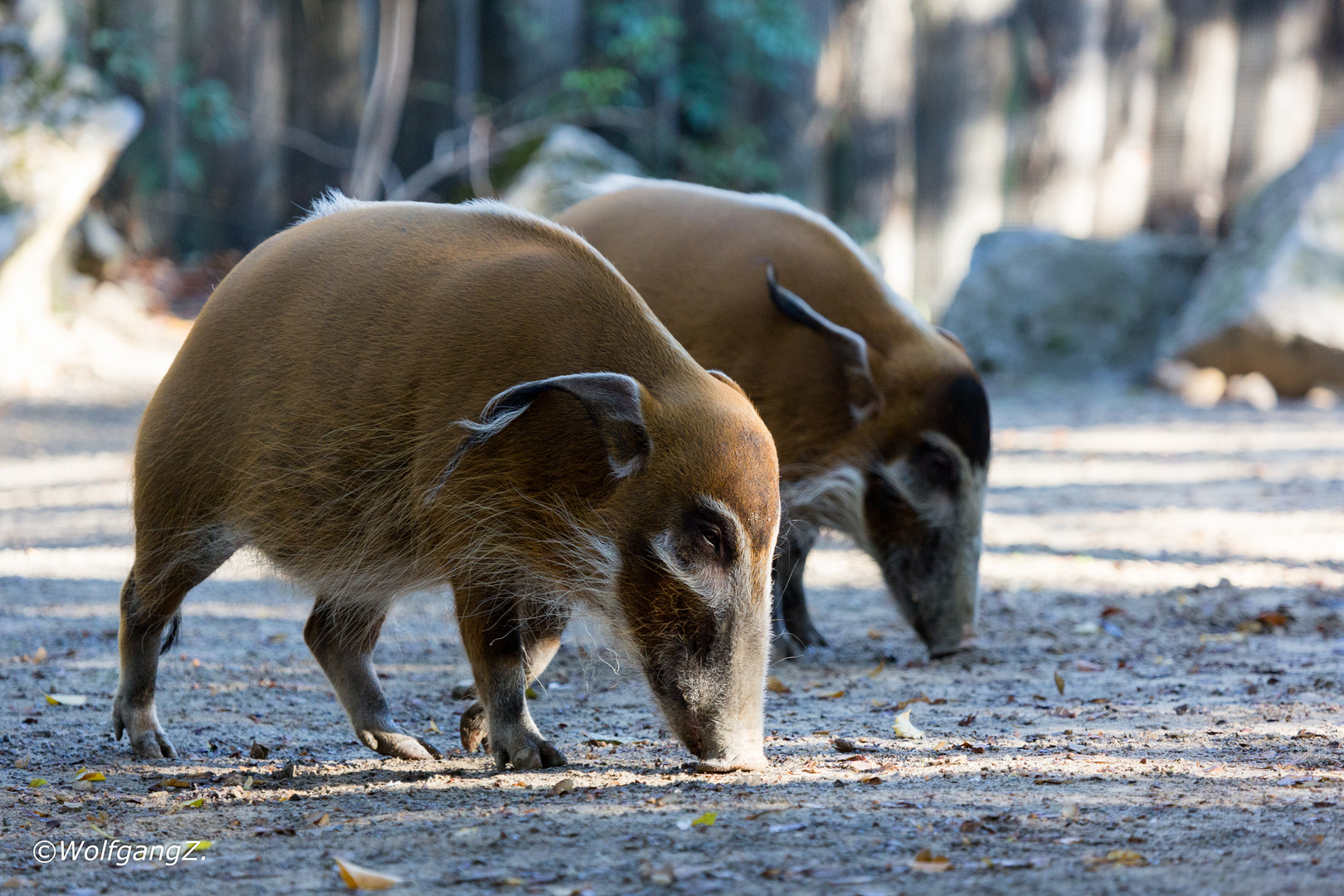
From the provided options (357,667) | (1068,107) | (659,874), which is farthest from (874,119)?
(659,874)

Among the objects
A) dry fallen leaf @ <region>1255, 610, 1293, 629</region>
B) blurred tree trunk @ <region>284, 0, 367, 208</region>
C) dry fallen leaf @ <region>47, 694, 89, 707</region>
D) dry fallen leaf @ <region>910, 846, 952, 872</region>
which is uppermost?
blurred tree trunk @ <region>284, 0, 367, 208</region>

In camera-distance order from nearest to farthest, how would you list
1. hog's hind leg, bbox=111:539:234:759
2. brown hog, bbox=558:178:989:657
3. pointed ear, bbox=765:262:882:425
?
hog's hind leg, bbox=111:539:234:759 → pointed ear, bbox=765:262:882:425 → brown hog, bbox=558:178:989:657

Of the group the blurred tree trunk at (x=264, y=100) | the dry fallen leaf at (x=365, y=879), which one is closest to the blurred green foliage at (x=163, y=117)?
the blurred tree trunk at (x=264, y=100)

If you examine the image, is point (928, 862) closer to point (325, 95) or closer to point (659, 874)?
point (659, 874)

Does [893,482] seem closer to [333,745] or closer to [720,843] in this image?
[333,745]

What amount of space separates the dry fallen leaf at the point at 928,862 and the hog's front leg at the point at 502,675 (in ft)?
3.46

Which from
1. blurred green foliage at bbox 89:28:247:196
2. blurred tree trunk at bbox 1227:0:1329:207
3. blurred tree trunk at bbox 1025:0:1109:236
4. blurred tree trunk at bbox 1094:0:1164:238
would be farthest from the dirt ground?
blurred tree trunk at bbox 1227:0:1329:207

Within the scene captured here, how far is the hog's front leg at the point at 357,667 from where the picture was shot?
3.37m

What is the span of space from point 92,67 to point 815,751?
35.3ft

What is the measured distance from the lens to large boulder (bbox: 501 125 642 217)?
34.8 ft

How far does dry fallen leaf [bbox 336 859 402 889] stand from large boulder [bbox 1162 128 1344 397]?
30.7ft

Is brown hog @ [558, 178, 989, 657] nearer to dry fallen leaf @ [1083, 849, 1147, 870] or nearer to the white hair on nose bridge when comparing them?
the white hair on nose bridge

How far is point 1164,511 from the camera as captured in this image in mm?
6859

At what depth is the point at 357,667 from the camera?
3.48 m
